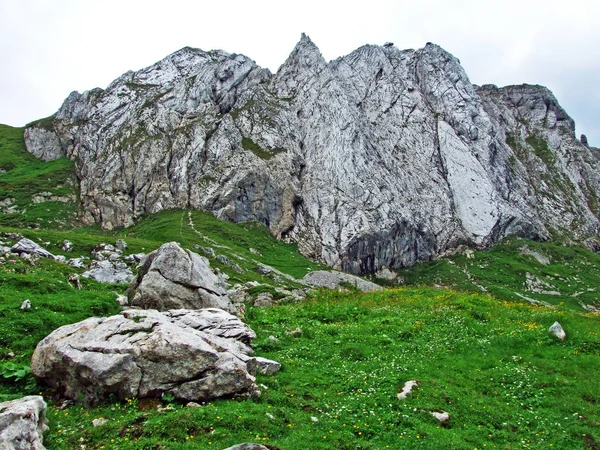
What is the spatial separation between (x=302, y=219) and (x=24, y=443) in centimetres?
13766

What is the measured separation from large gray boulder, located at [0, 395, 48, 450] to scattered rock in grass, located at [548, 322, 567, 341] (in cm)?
2514

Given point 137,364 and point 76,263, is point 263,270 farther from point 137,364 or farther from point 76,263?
point 137,364

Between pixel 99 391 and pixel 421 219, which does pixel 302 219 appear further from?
pixel 99 391

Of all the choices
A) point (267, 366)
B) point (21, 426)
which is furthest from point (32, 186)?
point (21, 426)

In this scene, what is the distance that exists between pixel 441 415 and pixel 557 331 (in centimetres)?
1232

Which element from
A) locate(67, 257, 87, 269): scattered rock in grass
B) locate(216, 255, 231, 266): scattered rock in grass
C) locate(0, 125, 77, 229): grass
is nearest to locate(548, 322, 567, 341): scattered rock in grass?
locate(67, 257, 87, 269): scattered rock in grass

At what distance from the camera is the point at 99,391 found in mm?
15031

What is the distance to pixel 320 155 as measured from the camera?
158000 millimetres

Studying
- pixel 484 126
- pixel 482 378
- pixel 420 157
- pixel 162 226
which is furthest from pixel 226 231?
pixel 484 126

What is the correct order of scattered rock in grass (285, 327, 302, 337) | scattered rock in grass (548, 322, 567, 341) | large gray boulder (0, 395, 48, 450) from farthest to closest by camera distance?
scattered rock in grass (285, 327, 302, 337) → scattered rock in grass (548, 322, 567, 341) → large gray boulder (0, 395, 48, 450)

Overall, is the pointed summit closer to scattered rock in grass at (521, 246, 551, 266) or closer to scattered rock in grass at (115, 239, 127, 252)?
scattered rock in grass at (521, 246, 551, 266)

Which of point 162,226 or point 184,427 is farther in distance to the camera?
point 162,226

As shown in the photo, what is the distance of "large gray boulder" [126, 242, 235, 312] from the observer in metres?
26.4

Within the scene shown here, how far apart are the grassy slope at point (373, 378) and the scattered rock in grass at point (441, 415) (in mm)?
332
